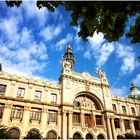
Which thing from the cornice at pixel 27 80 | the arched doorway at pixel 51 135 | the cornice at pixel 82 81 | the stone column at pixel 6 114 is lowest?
the arched doorway at pixel 51 135

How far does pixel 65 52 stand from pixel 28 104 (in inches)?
851

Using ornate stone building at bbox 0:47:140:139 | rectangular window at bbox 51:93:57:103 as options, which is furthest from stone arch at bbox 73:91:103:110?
rectangular window at bbox 51:93:57:103

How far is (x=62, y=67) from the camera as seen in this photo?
35812 mm

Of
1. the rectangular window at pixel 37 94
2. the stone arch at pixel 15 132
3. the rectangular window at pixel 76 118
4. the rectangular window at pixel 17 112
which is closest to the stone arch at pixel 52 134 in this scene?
the rectangular window at pixel 76 118

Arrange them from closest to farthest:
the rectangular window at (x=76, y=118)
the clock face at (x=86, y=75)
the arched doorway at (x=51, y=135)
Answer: the arched doorway at (x=51, y=135), the rectangular window at (x=76, y=118), the clock face at (x=86, y=75)

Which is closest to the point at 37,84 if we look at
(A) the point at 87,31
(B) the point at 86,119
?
(B) the point at 86,119

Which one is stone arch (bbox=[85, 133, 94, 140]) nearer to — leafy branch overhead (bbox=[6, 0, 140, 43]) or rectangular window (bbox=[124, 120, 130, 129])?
rectangular window (bbox=[124, 120, 130, 129])

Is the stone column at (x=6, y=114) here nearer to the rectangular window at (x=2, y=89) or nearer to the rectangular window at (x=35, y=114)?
the rectangular window at (x=2, y=89)

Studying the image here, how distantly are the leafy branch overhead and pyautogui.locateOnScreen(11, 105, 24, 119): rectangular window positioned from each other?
23588mm

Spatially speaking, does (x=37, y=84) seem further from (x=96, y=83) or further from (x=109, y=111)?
(x=109, y=111)

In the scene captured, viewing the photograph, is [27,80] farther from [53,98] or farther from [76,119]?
[76,119]

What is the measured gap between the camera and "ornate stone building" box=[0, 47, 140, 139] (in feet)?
90.6

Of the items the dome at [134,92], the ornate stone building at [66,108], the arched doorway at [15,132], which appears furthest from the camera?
the dome at [134,92]

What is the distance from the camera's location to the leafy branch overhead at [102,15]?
21.9 feet
